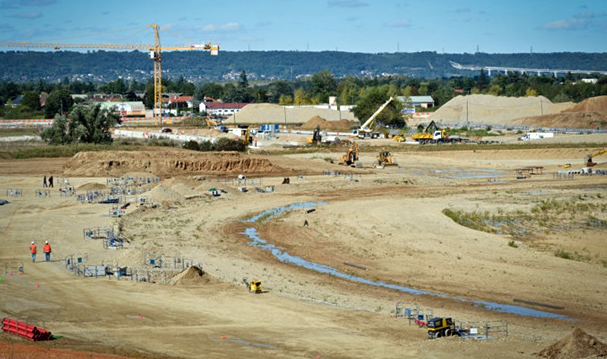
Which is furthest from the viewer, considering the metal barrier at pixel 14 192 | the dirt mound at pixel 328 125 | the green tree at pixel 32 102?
the green tree at pixel 32 102

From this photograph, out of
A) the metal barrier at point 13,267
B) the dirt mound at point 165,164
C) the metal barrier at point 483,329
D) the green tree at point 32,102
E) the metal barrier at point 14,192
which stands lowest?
the metal barrier at point 483,329

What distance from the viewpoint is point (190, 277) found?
3447 cm

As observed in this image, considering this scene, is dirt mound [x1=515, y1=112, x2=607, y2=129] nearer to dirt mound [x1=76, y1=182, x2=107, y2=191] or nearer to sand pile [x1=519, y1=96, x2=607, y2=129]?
sand pile [x1=519, y1=96, x2=607, y2=129]

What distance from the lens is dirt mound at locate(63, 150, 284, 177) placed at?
7462cm

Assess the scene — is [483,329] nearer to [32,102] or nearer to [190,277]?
[190,277]

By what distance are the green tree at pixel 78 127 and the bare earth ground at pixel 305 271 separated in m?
26.6

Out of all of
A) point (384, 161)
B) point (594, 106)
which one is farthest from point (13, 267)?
point (594, 106)

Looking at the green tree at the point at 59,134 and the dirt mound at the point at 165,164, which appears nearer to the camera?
the dirt mound at the point at 165,164

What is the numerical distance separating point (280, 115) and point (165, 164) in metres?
91.2

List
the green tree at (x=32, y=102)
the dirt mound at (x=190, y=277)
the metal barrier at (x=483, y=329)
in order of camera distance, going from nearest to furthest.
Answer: the metal barrier at (x=483, y=329) → the dirt mound at (x=190, y=277) → the green tree at (x=32, y=102)

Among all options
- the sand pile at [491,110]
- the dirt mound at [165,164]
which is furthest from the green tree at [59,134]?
the sand pile at [491,110]

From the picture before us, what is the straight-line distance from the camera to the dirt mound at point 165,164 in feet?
245

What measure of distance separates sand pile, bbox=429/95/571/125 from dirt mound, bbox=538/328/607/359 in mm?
130501

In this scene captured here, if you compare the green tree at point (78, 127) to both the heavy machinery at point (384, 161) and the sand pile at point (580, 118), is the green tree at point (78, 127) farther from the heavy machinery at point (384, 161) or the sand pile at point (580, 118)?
the sand pile at point (580, 118)
